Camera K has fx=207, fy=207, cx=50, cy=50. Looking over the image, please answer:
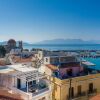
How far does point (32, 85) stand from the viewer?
20.9 m

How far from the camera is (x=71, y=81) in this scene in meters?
24.3

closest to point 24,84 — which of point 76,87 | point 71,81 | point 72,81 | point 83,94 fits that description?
point 71,81

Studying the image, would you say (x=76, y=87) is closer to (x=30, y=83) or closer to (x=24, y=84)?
(x=30, y=83)

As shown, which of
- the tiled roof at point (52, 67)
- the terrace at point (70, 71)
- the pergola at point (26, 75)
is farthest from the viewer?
the tiled roof at point (52, 67)

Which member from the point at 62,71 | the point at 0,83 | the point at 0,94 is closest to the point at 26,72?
the point at 0,83

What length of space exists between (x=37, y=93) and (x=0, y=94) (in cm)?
357

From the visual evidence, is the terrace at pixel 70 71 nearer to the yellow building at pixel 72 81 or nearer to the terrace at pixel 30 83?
the yellow building at pixel 72 81

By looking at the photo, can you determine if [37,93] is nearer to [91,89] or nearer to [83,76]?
[83,76]

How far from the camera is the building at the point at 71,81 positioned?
24.0 metres

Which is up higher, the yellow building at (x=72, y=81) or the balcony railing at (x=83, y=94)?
the yellow building at (x=72, y=81)

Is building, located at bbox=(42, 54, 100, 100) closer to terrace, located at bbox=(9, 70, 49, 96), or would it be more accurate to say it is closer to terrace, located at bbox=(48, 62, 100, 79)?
terrace, located at bbox=(48, 62, 100, 79)

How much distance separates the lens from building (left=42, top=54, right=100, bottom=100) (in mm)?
23953

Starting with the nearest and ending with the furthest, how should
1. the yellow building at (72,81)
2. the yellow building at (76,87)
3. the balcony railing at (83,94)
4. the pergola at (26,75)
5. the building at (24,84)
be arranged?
the building at (24,84)
the pergola at (26,75)
the yellow building at (76,87)
the yellow building at (72,81)
the balcony railing at (83,94)

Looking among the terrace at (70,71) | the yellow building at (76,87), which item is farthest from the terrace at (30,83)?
the terrace at (70,71)
